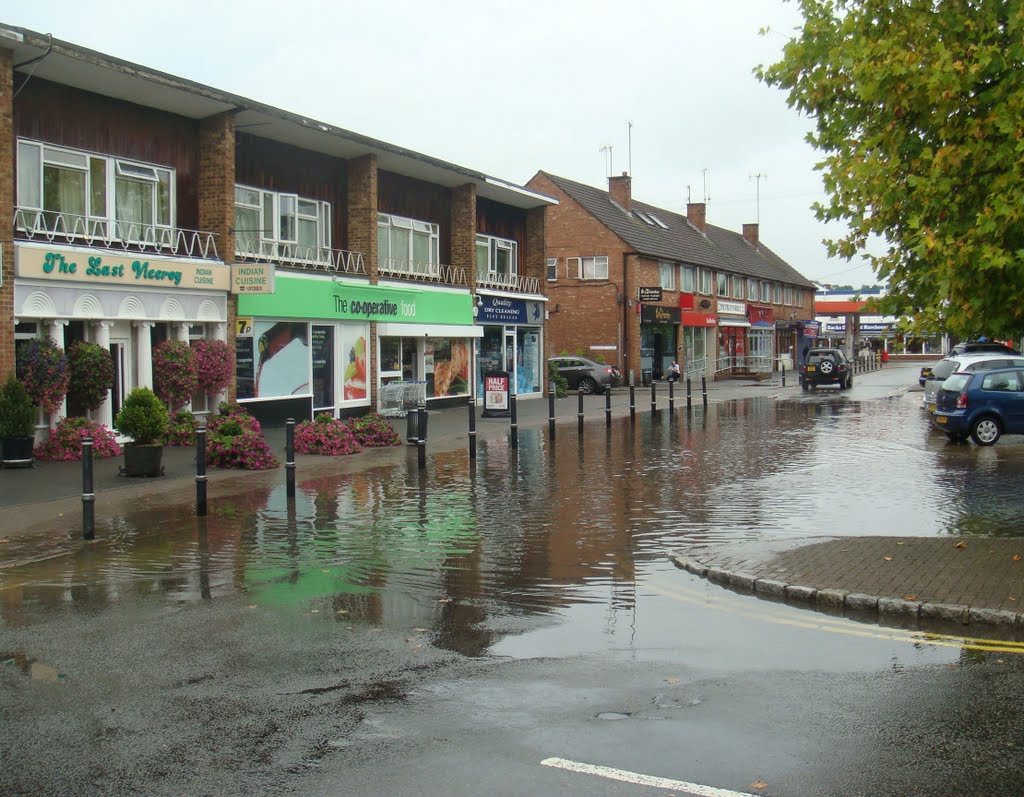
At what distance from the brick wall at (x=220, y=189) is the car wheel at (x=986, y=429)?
51.8ft

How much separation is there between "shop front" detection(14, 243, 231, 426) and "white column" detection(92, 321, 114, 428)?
0.02m

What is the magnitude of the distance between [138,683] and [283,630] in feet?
4.26

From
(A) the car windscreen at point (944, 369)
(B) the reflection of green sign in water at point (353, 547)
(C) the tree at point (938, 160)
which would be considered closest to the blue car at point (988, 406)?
(A) the car windscreen at point (944, 369)

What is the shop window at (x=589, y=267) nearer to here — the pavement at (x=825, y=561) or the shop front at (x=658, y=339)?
the shop front at (x=658, y=339)

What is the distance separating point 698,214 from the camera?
6494cm

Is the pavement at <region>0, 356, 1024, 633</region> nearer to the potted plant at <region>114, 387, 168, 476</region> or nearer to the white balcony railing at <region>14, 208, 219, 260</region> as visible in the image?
the potted plant at <region>114, 387, 168, 476</region>

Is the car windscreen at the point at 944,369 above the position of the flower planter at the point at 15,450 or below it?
above

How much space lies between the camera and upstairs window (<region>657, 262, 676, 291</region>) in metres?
51.9

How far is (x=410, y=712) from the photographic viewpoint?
17.6 ft

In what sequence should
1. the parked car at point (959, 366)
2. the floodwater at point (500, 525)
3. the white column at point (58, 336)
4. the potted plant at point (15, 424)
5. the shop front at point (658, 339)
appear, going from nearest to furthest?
the floodwater at point (500, 525), the potted plant at point (15, 424), the white column at point (58, 336), the parked car at point (959, 366), the shop front at point (658, 339)

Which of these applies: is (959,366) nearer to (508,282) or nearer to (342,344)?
(342,344)

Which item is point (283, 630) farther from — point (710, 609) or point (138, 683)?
point (710, 609)

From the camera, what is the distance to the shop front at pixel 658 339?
1955 inches

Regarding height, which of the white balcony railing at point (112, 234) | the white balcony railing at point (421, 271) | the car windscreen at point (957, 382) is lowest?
the car windscreen at point (957, 382)
